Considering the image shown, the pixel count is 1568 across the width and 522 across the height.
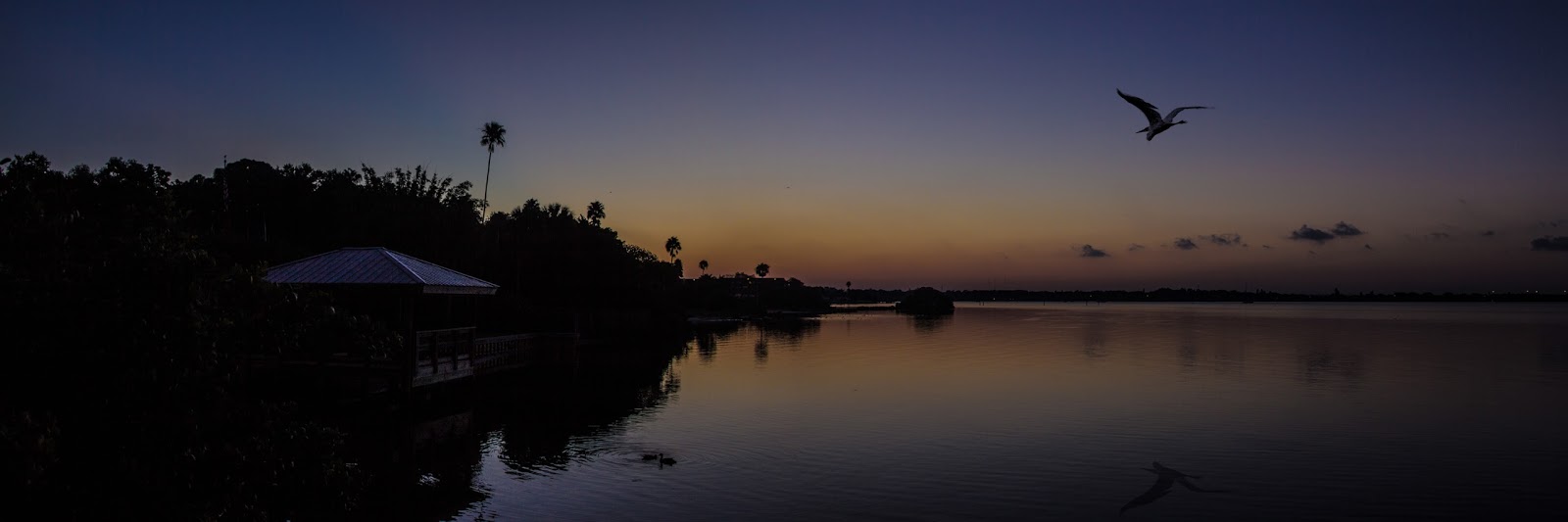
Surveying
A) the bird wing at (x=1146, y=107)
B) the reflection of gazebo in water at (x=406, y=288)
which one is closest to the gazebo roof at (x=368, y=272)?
the reflection of gazebo in water at (x=406, y=288)

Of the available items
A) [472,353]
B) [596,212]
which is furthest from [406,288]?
[596,212]

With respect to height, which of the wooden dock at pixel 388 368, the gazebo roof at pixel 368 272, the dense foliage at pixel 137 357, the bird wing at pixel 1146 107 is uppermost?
the bird wing at pixel 1146 107

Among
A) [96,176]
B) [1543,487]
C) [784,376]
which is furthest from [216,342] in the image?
[784,376]

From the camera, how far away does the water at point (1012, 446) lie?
13.2m

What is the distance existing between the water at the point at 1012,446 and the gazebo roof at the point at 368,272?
3.81 m

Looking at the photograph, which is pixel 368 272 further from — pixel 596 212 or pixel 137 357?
pixel 596 212

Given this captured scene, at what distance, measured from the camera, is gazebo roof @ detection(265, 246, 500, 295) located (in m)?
20.0

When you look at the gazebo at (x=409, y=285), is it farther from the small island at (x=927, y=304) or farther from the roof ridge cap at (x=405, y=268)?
the small island at (x=927, y=304)

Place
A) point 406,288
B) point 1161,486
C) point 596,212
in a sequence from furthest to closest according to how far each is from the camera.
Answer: point 596,212
point 406,288
point 1161,486

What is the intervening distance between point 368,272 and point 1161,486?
18.6 m

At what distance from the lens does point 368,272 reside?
20531mm

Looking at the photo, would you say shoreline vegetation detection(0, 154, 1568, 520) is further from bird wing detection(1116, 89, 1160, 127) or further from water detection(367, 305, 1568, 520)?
bird wing detection(1116, 89, 1160, 127)

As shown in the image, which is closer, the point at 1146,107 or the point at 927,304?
the point at 1146,107

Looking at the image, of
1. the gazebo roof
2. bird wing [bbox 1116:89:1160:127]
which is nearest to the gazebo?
the gazebo roof
